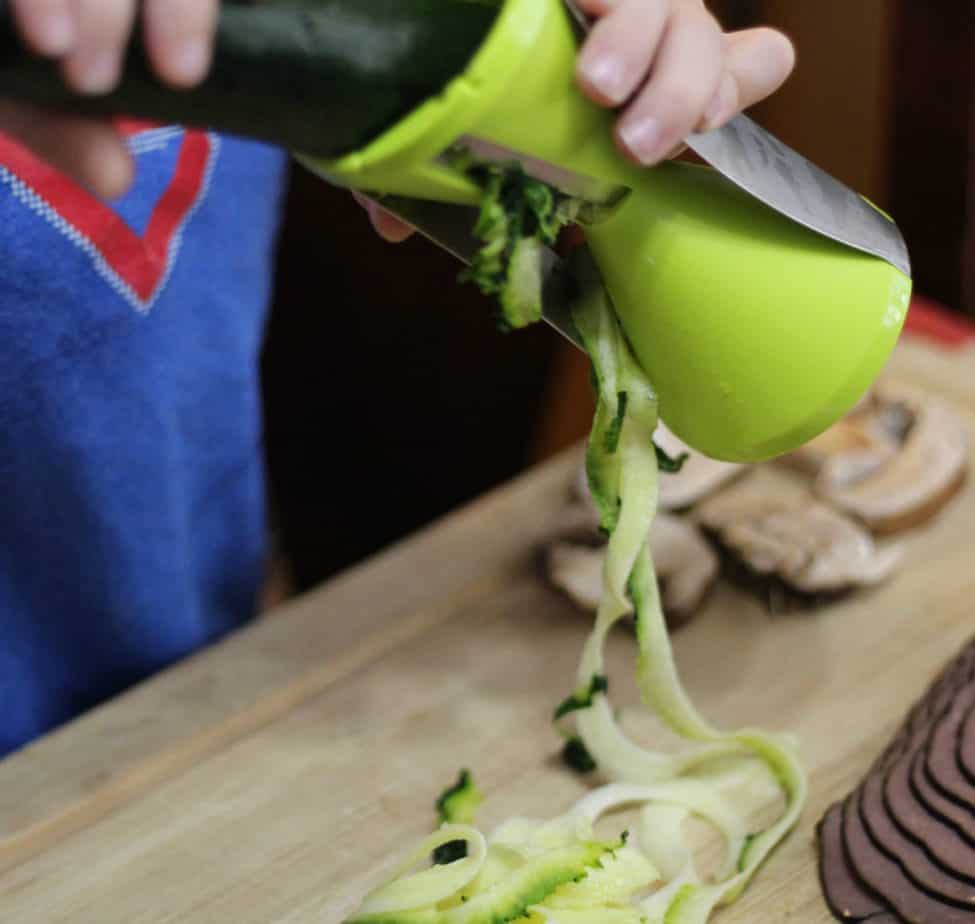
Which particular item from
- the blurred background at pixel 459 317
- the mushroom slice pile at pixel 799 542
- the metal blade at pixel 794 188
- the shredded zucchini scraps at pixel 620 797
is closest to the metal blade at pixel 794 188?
the metal blade at pixel 794 188

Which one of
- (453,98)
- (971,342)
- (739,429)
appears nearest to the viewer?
(453,98)

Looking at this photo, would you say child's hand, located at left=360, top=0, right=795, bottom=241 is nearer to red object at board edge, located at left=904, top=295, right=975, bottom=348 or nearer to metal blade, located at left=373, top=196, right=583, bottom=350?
metal blade, located at left=373, top=196, right=583, bottom=350

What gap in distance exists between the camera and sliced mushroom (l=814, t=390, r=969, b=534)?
4.75ft

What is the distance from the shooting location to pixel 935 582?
140cm

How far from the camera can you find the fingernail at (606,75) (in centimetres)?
73

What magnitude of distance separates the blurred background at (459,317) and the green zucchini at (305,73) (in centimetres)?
165

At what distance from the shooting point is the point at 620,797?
1.12 metres

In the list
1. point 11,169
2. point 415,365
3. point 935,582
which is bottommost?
point 415,365

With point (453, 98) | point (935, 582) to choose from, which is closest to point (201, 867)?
point (453, 98)

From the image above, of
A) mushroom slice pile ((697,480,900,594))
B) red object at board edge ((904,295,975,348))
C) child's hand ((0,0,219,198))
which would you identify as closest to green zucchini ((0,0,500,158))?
child's hand ((0,0,219,198))

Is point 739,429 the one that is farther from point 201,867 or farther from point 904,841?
point 201,867

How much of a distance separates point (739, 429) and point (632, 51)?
32 cm

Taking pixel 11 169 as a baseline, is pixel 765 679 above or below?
below

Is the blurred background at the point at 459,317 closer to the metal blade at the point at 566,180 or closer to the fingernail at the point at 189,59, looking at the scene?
the metal blade at the point at 566,180
